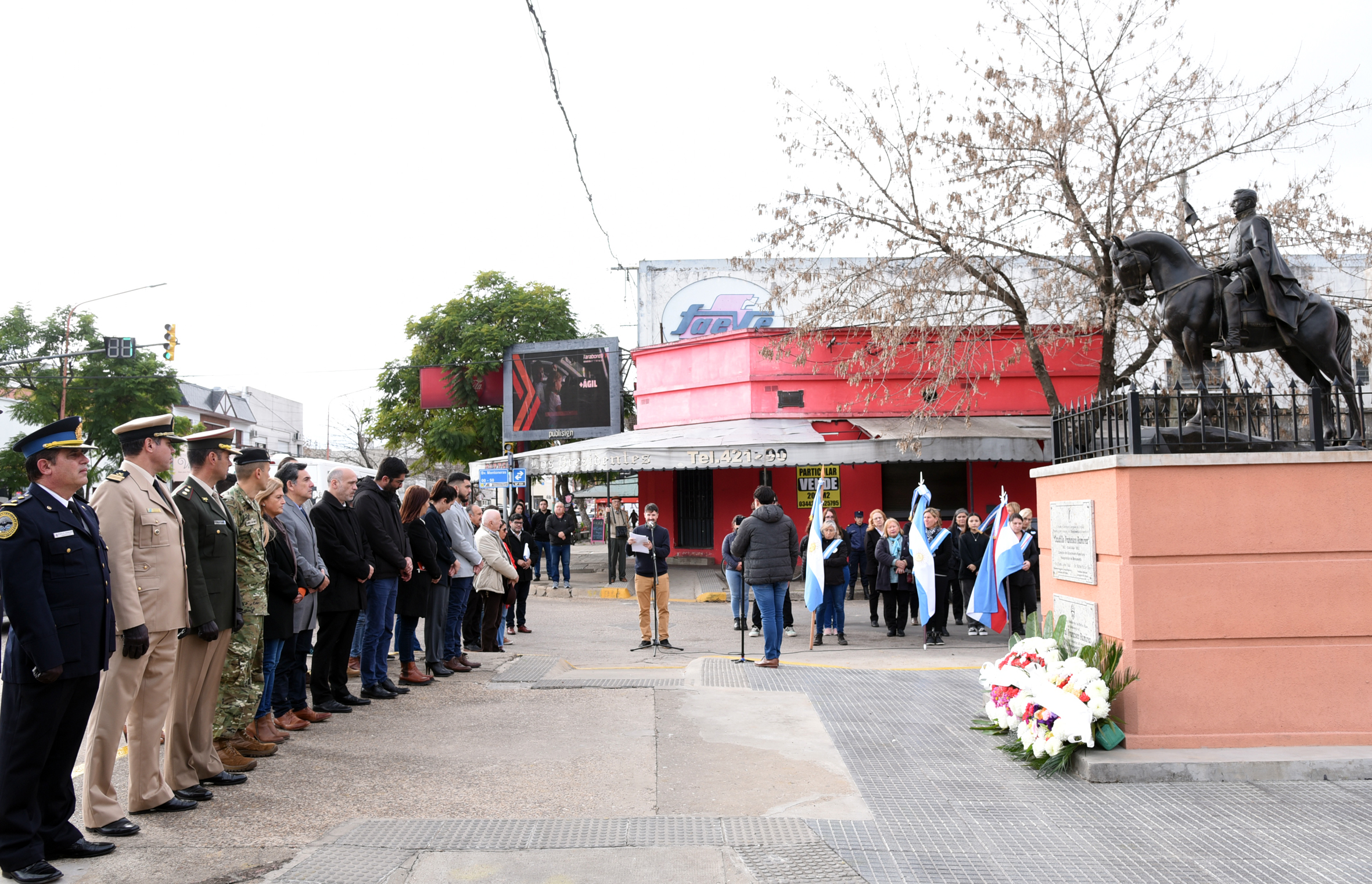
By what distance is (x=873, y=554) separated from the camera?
14.6 metres

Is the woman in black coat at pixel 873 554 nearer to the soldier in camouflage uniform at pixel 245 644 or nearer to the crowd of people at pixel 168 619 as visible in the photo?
the crowd of people at pixel 168 619

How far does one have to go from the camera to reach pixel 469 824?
5.10m

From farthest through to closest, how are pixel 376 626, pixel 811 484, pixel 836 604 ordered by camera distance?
pixel 811 484
pixel 836 604
pixel 376 626

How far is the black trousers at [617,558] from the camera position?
21.6m

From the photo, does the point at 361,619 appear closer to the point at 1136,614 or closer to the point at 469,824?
the point at 469,824

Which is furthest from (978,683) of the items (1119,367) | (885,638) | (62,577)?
(1119,367)

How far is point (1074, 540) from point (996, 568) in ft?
18.3

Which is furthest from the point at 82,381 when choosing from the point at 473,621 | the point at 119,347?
the point at 473,621

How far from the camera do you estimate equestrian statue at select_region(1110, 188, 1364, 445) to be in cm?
704

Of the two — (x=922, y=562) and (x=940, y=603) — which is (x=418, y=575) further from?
(x=940, y=603)

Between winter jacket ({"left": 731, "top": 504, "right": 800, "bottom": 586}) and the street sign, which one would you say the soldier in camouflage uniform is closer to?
winter jacket ({"left": 731, "top": 504, "right": 800, "bottom": 586})

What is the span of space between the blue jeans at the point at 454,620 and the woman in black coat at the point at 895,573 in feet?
19.5

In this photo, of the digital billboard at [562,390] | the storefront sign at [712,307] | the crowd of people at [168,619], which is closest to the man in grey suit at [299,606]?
the crowd of people at [168,619]

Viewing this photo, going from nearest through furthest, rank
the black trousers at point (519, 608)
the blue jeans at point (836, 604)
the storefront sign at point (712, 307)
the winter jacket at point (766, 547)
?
the winter jacket at point (766, 547) < the blue jeans at point (836, 604) < the black trousers at point (519, 608) < the storefront sign at point (712, 307)
